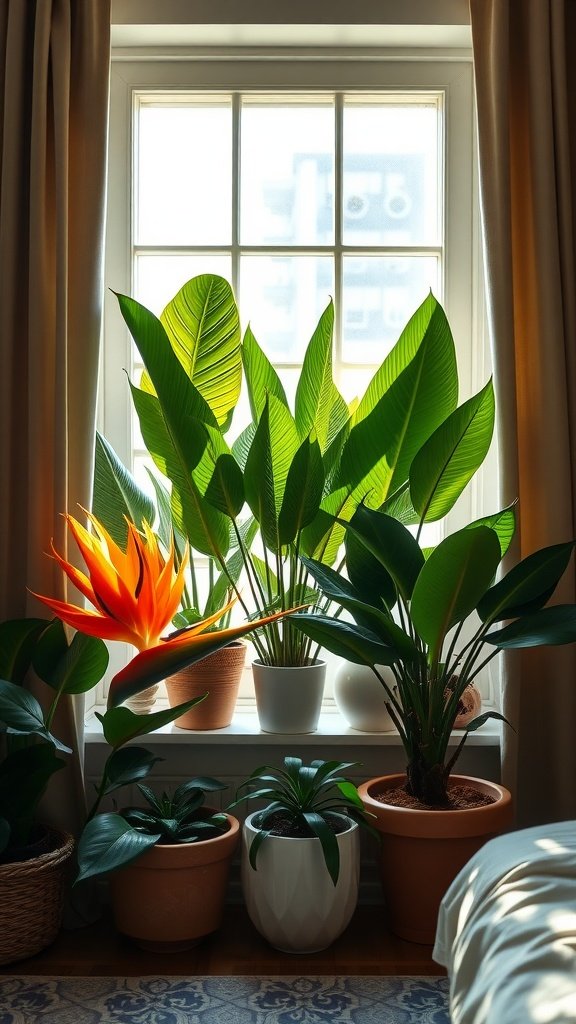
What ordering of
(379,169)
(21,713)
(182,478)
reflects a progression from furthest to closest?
1. (379,169)
2. (182,478)
3. (21,713)

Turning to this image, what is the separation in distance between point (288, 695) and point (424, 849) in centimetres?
46

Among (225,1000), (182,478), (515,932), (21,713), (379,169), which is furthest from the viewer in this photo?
(379,169)

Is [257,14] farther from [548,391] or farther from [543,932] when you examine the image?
[543,932]

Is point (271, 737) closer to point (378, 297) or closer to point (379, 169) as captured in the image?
point (378, 297)

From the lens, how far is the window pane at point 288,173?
2.45m

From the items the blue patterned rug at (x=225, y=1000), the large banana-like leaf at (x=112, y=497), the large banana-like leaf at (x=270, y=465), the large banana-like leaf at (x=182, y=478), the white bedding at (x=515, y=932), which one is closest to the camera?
the white bedding at (x=515, y=932)

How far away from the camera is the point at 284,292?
246 centimetres

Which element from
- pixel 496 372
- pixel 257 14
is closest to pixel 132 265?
pixel 257 14

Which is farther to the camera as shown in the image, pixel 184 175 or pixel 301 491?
pixel 184 175

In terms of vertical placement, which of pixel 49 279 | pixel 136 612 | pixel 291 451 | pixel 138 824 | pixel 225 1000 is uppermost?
pixel 49 279

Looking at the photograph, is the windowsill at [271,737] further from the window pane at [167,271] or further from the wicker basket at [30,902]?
the window pane at [167,271]

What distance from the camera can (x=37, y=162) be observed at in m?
2.09

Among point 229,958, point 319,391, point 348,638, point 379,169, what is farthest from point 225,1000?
point 379,169

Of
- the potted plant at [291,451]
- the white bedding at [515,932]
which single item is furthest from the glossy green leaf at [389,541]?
the white bedding at [515,932]
